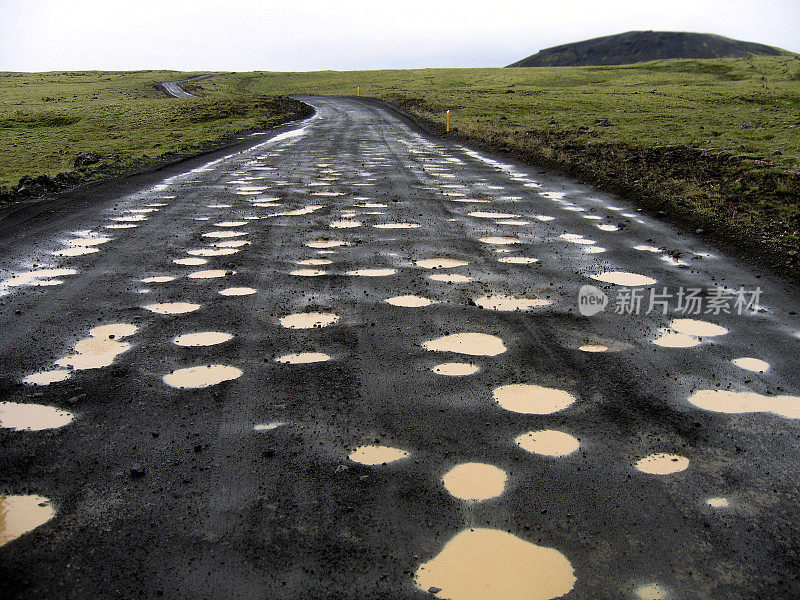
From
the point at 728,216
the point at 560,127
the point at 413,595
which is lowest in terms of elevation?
the point at 413,595

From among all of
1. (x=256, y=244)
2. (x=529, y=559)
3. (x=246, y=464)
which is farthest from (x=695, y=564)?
(x=256, y=244)

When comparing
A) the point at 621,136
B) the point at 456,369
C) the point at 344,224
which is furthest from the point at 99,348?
the point at 621,136

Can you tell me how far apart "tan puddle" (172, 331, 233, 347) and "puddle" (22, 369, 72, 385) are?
2.56ft

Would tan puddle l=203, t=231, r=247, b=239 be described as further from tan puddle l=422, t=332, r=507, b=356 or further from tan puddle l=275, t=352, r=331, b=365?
tan puddle l=422, t=332, r=507, b=356

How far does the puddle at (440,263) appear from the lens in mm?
6742

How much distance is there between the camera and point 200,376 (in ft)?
13.6

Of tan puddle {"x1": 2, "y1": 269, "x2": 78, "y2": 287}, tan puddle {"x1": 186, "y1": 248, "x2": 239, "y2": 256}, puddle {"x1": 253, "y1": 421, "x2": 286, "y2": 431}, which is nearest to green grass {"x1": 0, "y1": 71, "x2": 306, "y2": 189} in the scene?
tan puddle {"x1": 2, "y1": 269, "x2": 78, "y2": 287}

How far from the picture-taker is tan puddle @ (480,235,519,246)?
7.76 meters

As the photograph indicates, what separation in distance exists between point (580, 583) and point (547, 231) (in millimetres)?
6453

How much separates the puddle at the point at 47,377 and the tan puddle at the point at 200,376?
678 millimetres

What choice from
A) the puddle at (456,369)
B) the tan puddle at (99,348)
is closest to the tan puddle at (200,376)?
the tan puddle at (99,348)

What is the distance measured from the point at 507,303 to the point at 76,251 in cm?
522

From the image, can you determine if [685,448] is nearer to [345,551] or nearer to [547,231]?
[345,551]

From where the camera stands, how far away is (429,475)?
10.1 ft
